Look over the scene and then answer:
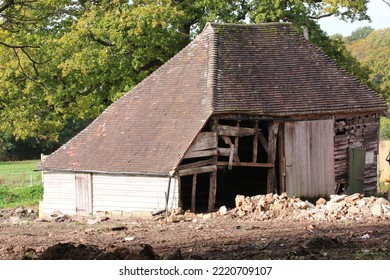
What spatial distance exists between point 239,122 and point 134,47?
935cm

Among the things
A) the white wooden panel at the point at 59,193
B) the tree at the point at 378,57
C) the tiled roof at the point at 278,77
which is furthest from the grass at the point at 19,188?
the tree at the point at 378,57

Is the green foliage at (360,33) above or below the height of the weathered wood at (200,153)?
above

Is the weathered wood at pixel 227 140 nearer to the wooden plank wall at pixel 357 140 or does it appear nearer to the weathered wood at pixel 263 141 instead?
the weathered wood at pixel 263 141

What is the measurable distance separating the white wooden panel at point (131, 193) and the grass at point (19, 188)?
8405 mm

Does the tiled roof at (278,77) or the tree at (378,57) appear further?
the tree at (378,57)

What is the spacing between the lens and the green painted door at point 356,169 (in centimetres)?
2889

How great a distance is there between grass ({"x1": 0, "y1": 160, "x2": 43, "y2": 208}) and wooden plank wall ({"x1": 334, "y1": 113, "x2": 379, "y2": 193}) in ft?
41.6

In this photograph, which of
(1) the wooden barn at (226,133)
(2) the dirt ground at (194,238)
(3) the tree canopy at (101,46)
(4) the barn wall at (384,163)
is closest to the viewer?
(2) the dirt ground at (194,238)

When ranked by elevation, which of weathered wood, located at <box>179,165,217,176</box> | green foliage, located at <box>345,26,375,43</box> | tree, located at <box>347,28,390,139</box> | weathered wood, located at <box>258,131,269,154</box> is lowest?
weathered wood, located at <box>179,165,217,176</box>

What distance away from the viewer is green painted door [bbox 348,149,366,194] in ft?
94.8

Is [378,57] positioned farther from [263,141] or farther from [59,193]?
[59,193]

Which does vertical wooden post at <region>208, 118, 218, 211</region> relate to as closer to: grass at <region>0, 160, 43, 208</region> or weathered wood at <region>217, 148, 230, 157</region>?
weathered wood at <region>217, 148, 230, 157</region>

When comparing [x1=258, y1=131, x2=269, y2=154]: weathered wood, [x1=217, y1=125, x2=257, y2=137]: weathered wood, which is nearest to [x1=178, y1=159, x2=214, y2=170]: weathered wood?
[x1=217, y1=125, x2=257, y2=137]: weathered wood
